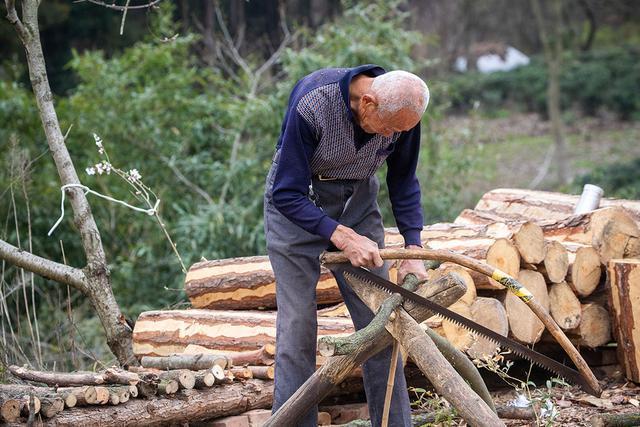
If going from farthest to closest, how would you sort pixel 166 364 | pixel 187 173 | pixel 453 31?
pixel 453 31 → pixel 187 173 → pixel 166 364

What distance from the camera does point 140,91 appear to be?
874cm

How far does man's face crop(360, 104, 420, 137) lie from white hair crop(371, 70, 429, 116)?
2 cm

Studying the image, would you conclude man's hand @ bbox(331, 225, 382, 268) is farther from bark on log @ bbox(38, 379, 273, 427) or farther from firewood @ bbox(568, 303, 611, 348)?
firewood @ bbox(568, 303, 611, 348)

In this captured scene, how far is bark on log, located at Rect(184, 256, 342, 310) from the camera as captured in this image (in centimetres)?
516

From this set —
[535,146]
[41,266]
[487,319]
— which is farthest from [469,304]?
[535,146]

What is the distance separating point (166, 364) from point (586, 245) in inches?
106

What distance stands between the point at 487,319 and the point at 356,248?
5.45ft

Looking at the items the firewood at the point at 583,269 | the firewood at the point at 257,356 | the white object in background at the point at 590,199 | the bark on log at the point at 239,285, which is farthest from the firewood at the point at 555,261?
the firewood at the point at 257,356

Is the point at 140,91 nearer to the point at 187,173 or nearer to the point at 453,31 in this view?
the point at 187,173

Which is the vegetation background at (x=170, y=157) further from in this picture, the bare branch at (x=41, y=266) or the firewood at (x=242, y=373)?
the firewood at (x=242, y=373)

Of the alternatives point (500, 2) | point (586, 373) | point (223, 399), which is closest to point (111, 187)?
point (223, 399)

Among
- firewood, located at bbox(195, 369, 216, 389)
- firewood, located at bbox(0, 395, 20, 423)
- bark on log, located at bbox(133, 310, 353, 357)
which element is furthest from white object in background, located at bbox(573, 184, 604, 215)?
firewood, located at bbox(0, 395, 20, 423)

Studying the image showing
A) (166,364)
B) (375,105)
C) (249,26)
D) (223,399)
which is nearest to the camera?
(375,105)

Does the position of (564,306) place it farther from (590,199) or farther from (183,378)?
(183,378)
